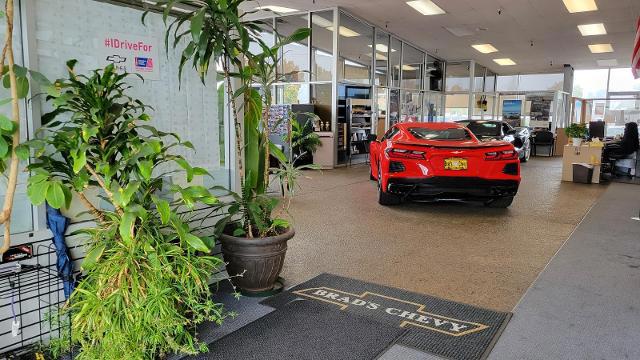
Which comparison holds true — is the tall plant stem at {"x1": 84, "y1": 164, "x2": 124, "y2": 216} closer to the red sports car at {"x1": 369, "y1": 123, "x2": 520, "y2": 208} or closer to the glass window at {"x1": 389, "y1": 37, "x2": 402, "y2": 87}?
the red sports car at {"x1": 369, "y1": 123, "x2": 520, "y2": 208}

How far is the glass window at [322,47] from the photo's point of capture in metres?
10.5

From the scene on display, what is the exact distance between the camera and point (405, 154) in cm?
507

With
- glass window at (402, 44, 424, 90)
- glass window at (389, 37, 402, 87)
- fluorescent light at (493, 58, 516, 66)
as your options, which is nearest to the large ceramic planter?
glass window at (389, 37, 402, 87)

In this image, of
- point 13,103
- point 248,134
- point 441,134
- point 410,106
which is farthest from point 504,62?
point 13,103

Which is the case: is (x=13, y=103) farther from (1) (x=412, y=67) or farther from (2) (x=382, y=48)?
(1) (x=412, y=67)

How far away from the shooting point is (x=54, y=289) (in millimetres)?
2248

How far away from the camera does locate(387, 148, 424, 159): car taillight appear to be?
5023 millimetres

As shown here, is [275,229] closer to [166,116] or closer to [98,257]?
[166,116]

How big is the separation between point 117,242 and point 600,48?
52.9ft

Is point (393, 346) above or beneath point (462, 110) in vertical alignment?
beneath

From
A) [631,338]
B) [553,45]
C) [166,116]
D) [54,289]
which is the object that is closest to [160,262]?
[54,289]

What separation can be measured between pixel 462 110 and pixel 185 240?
17.2 m

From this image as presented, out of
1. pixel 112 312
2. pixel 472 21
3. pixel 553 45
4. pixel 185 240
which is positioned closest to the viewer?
pixel 112 312

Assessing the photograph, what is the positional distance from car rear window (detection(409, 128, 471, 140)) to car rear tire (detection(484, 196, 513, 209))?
83cm
